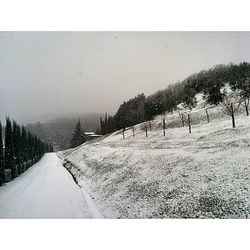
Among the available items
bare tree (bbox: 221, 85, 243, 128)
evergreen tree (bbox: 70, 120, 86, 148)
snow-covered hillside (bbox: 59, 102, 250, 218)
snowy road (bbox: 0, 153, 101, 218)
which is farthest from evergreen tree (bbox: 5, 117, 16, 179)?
bare tree (bbox: 221, 85, 243, 128)

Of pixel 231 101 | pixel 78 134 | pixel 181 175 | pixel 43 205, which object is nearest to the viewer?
pixel 43 205

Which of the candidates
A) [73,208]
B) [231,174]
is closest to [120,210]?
[73,208]

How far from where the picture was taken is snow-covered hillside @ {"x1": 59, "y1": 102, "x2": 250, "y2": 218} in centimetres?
1030

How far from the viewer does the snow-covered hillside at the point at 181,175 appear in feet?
33.8

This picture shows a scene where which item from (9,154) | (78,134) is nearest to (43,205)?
(9,154)

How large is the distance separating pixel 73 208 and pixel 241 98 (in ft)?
33.9

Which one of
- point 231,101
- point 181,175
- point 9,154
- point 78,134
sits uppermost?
point 231,101

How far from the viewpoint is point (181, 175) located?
12.5m

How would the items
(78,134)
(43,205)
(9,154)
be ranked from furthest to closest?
(78,134) < (9,154) < (43,205)

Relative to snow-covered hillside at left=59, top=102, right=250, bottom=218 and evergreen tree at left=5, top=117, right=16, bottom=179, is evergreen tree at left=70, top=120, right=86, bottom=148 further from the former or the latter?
evergreen tree at left=5, top=117, right=16, bottom=179

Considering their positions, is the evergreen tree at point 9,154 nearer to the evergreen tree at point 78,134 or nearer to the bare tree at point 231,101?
the evergreen tree at point 78,134

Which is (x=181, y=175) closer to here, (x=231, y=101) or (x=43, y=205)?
(x=43, y=205)

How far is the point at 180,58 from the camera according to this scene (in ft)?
45.2

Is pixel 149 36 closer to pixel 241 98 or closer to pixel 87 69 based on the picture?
pixel 87 69
